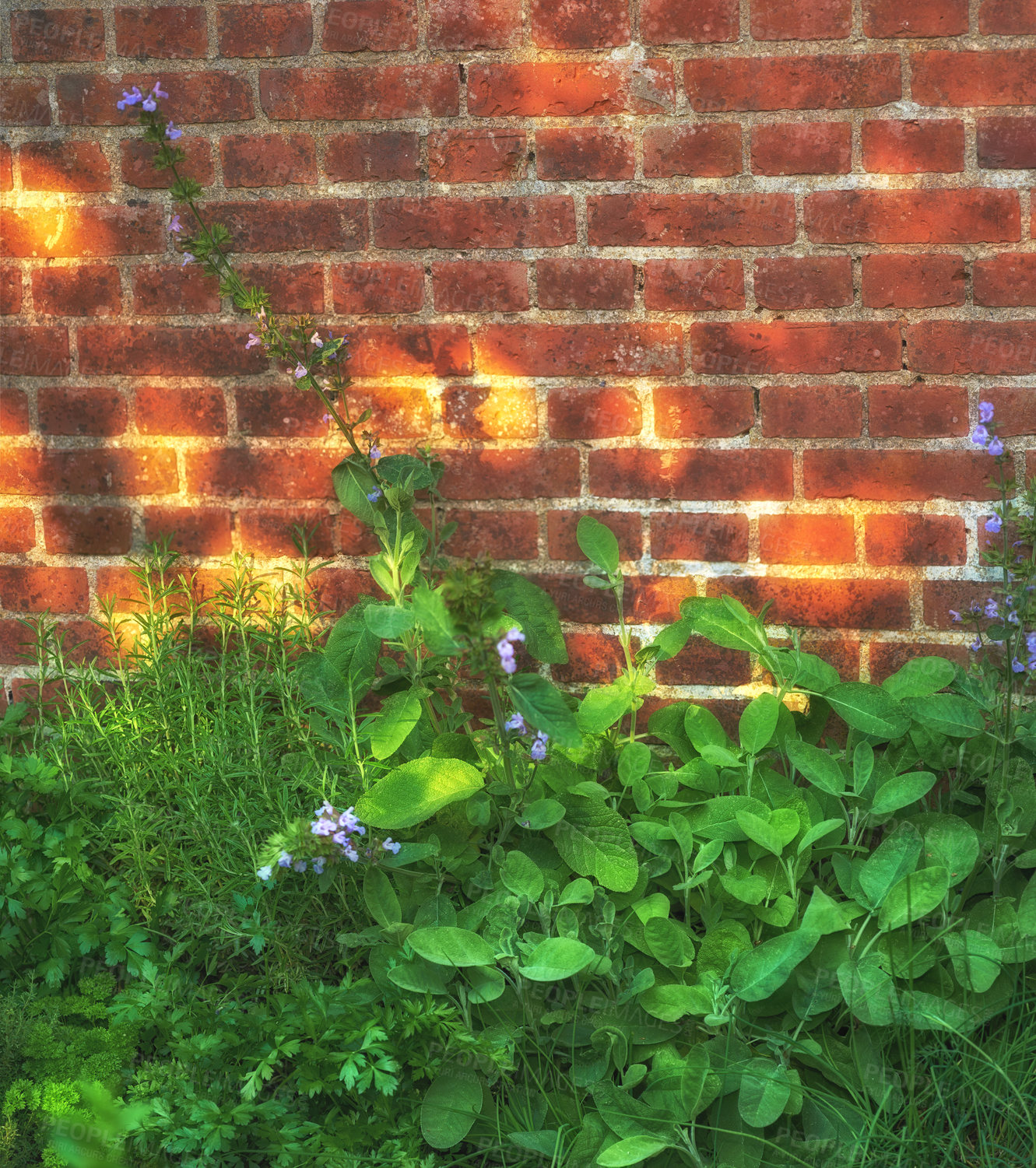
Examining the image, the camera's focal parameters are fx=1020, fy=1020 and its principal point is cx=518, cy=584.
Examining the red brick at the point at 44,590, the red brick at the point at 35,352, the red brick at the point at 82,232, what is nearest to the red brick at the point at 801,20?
the red brick at the point at 82,232

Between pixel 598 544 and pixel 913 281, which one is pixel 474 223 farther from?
pixel 913 281

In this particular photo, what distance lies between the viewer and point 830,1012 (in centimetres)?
155

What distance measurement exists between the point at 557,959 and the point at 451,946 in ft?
0.51

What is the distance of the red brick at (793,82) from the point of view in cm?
177

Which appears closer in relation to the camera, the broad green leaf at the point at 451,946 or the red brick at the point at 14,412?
the broad green leaf at the point at 451,946

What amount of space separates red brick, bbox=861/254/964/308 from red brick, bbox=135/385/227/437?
48.7 inches

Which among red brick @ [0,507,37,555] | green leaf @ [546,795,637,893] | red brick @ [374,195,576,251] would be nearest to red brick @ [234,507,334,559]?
red brick @ [0,507,37,555]

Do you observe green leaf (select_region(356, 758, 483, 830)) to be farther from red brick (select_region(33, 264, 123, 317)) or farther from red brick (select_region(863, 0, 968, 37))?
red brick (select_region(863, 0, 968, 37))

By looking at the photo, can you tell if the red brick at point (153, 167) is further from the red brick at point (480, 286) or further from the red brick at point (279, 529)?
the red brick at point (279, 529)

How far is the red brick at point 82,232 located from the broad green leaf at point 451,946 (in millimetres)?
1369

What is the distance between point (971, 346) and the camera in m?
1.82

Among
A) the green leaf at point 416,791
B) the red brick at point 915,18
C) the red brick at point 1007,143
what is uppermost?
the red brick at point 915,18

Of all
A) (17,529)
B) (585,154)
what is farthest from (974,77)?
(17,529)

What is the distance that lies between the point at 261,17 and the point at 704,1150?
2.01 m
